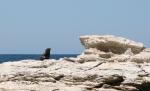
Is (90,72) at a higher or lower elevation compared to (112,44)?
lower

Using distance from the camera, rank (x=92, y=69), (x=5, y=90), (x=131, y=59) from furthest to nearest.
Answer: (x=131, y=59), (x=92, y=69), (x=5, y=90)

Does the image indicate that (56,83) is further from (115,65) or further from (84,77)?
(115,65)

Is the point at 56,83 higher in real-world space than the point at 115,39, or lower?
lower

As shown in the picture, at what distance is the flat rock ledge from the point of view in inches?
1025

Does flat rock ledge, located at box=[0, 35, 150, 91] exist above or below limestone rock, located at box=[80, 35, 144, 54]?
below

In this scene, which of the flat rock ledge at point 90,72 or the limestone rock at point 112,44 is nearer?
the flat rock ledge at point 90,72

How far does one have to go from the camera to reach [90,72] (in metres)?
26.7

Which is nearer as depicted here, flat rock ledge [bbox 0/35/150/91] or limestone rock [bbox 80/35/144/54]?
flat rock ledge [bbox 0/35/150/91]

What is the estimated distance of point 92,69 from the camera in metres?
27.5

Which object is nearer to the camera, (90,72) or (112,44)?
(90,72)

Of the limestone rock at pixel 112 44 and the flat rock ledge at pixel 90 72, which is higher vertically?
the limestone rock at pixel 112 44

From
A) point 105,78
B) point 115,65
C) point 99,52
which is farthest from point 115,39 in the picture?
point 105,78

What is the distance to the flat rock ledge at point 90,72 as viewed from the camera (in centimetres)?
2603

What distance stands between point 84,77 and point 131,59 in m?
4.02
